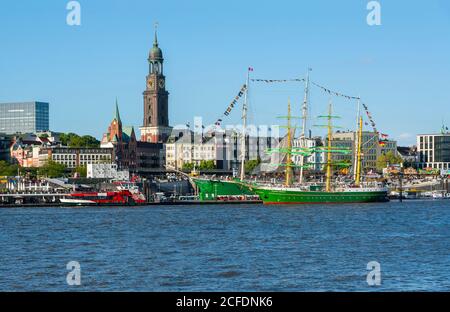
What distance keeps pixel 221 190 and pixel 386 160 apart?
69.7 metres

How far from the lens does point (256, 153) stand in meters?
172

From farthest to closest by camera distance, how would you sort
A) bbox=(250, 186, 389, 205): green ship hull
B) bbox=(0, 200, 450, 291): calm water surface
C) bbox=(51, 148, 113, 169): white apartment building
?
1. bbox=(51, 148, 113, 169): white apartment building
2. bbox=(250, 186, 389, 205): green ship hull
3. bbox=(0, 200, 450, 291): calm water surface

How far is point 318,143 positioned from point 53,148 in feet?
169

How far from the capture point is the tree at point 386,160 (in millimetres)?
175625

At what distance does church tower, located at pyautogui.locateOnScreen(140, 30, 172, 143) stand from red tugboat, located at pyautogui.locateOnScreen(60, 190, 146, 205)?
8037 centimetres

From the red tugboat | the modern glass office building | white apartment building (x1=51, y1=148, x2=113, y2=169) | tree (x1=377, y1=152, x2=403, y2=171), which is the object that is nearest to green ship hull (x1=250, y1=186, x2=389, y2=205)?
the red tugboat

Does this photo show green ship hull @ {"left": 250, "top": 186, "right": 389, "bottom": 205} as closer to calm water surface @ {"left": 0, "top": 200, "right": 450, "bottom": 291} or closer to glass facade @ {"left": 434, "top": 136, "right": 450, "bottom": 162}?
calm water surface @ {"left": 0, "top": 200, "right": 450, "bottom": 291}

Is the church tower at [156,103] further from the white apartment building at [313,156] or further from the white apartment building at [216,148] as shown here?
the white apartment building at [313,156]

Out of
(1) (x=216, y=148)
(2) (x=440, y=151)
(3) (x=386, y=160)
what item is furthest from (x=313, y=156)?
(2) (x=440, y=151)

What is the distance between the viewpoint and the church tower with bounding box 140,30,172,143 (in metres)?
187
